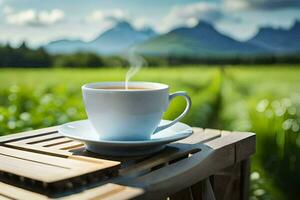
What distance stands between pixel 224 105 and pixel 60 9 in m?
0.90

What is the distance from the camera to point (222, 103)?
6.84 feet

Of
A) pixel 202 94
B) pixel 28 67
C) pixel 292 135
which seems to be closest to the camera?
pixel 292 135

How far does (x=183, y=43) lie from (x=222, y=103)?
36cm

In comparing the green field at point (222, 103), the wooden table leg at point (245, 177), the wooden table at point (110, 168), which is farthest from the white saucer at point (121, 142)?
the green field at point (222, 103)

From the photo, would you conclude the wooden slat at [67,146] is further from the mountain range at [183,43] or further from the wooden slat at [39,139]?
the mountain range at [183,43]

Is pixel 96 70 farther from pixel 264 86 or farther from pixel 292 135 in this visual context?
pixel 292 135

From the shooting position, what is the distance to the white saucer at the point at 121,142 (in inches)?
30.3

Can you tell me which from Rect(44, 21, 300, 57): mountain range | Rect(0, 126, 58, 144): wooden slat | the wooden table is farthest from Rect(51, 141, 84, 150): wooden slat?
Rect(44, 21, 300, 57): mountain range

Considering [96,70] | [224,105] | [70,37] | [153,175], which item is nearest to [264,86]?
[224,105]

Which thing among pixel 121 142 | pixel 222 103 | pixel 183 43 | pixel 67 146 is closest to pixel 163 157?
pixel 121 142

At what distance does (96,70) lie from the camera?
7.37 ft

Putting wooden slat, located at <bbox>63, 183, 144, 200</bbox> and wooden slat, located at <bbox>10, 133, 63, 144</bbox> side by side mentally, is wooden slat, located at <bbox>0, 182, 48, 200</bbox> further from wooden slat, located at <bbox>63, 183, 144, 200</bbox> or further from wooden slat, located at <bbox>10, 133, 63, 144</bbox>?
wooden slat, located at <bbox>10, 133, 63, 144</bbox>

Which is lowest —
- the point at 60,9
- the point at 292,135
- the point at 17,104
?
the point at 292,135

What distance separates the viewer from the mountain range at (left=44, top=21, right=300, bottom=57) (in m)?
2.13
